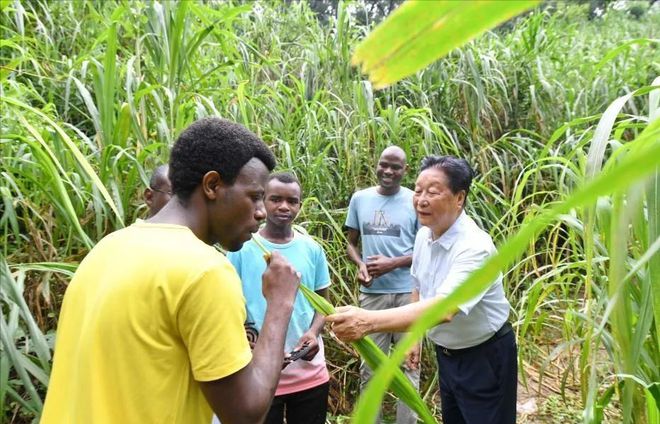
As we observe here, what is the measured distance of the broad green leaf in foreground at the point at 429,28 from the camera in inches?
12.7

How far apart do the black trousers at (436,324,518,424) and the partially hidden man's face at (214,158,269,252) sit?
1450mm

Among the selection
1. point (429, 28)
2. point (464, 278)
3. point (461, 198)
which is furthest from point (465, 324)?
point (429, 28)

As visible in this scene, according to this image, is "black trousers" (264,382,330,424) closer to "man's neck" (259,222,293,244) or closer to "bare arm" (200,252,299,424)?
"man's neck" (259,222,293,244)

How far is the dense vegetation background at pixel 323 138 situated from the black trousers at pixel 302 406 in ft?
2.77

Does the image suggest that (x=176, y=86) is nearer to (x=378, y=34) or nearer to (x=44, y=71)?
(x=44, y=71)

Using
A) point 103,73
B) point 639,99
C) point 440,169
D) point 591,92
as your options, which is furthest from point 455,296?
point 639,99

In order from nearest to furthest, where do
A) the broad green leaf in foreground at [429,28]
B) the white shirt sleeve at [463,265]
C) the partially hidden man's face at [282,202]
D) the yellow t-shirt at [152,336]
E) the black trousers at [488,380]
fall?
the broad green leaf in foreground at [429,28] → the yellow t-shirt at [152,336] → the white shirt sleeve at [463,265] → the black trousers at [488,380] → the partially hidden man's face at [282,202]

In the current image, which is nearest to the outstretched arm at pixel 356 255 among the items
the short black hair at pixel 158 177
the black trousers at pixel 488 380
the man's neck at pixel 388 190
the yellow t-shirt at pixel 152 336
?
the man's neck at pixel 388 190

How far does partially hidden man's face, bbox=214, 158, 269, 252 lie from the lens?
128 cm

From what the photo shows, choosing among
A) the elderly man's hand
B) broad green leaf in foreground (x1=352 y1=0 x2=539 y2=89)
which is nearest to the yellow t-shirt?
the elderly man's hand

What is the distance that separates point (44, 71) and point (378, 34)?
3632 mm

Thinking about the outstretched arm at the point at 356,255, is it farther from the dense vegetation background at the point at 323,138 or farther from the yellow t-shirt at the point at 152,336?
the yellow t-shirt at the point at 152,336

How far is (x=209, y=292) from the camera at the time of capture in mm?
1077

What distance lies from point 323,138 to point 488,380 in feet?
6.46
